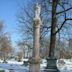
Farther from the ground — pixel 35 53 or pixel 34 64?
pixel 35 53

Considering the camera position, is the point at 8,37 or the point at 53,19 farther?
the point at 8,37

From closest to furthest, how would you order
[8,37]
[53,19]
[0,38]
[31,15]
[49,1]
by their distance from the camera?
[53,19], [49,1], [31,15], [0,38], [8,37]

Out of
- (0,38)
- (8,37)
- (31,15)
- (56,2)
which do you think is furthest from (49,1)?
(8,37)

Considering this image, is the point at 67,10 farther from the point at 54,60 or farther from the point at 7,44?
the point at 7,44

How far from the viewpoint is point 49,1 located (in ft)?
84.1

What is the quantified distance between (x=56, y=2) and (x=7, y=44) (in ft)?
115

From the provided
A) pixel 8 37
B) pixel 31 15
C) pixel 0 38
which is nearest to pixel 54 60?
pixel 31 15

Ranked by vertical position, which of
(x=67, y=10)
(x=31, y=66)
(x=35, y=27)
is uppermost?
(x=67, y=10)

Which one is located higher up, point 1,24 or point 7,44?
point 1,24

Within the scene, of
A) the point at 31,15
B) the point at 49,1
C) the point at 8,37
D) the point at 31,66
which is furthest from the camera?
the point at 8,37

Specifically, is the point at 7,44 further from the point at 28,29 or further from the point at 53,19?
the point at 53,19

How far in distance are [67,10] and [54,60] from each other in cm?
565

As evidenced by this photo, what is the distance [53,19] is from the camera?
23.8 meters

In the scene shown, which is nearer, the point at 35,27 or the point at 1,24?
the point at 35,27
